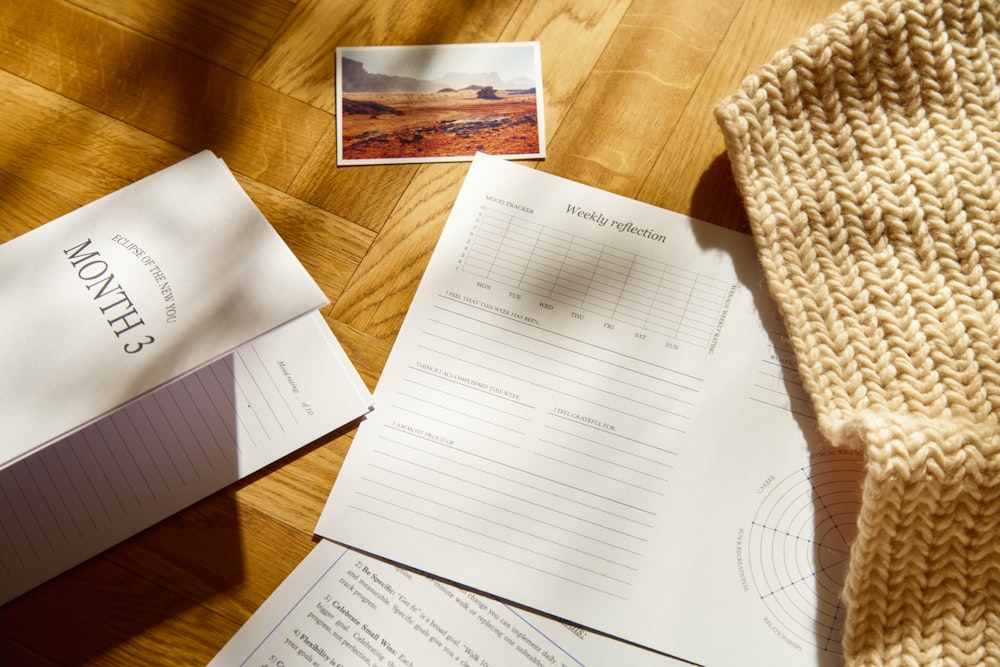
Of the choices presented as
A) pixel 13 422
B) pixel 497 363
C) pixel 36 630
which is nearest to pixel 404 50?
pixel 497 363

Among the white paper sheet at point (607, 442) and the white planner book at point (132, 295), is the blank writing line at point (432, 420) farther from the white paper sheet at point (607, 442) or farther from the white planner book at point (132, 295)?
the white planner book at point (132, 295)

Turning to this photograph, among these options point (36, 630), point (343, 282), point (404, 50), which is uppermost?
point (404, 50)

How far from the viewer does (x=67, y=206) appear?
58cm

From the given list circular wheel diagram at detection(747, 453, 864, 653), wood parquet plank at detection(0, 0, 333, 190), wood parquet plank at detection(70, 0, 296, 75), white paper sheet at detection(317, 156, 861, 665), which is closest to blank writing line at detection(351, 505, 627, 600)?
white paper sheet at detection(317, 156, 861, 665)

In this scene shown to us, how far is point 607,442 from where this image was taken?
1.80ft

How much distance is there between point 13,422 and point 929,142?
0.64 metres

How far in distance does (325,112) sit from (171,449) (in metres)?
0.29

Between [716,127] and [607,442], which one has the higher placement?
[716,127]

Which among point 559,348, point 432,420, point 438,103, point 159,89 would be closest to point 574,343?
point 559,348

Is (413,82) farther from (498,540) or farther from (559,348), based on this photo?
(498,540)

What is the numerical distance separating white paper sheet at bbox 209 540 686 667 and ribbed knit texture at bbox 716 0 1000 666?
0.18m

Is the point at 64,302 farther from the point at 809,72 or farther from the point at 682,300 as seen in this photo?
the point at 809,72

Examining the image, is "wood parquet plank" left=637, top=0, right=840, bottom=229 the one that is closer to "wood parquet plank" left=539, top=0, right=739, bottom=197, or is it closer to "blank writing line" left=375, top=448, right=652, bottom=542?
"wood parquet plank" left=539, top=0, right=739, bottom=197

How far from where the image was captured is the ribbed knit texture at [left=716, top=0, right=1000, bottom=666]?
1.61ft
